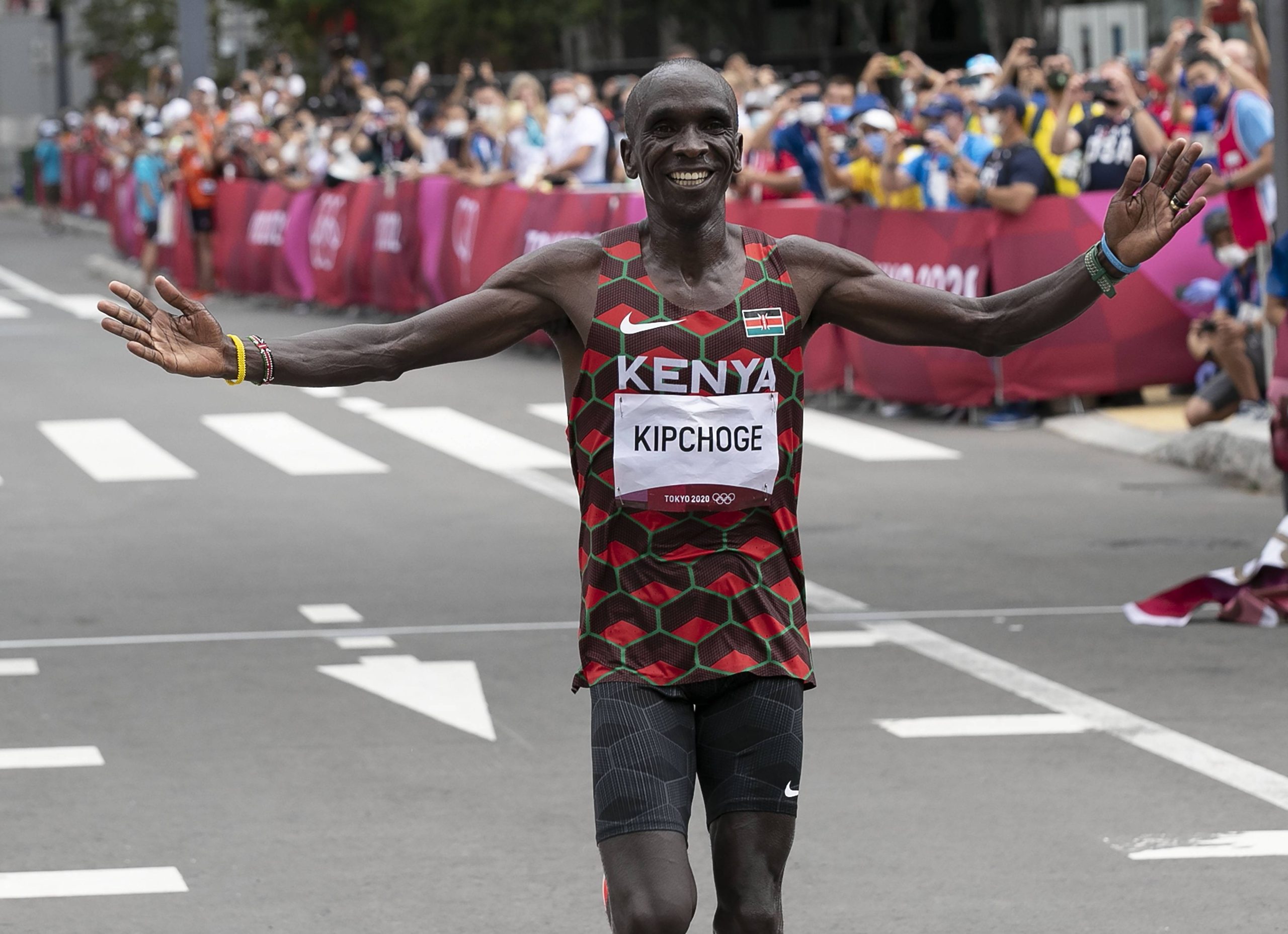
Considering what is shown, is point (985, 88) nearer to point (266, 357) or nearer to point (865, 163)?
point (865, 163)

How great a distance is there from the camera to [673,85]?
4250mm

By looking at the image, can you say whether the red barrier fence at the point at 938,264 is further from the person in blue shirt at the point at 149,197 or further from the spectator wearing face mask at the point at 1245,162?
the person in blue shirt at the point at 149,197

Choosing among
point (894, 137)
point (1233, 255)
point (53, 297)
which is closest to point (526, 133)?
point (894, 137)

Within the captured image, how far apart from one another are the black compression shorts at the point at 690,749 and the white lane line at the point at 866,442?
10221 millimetres

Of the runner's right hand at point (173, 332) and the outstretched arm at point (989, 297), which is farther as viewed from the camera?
the outstretched arm at point (989, 297)

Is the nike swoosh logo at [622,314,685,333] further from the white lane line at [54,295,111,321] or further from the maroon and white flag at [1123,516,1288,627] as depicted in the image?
the white lane line at [54,295,111,321]

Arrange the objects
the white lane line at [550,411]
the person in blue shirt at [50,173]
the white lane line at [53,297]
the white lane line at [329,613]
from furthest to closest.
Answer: the person in blue shirt at [50,173], the white lane line at [53,297], the white lane line at [550,411], the white lane line at [329,613]

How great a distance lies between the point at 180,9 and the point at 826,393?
1934 centimetres

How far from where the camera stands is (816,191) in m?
18.3

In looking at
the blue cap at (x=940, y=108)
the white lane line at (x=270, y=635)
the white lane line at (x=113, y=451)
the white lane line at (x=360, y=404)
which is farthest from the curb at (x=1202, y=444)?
the white lane line at (x=113, y=451)

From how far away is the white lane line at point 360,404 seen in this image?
1753 cm

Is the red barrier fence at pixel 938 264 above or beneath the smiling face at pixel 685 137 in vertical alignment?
beneath

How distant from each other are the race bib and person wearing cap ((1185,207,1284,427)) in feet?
30.4

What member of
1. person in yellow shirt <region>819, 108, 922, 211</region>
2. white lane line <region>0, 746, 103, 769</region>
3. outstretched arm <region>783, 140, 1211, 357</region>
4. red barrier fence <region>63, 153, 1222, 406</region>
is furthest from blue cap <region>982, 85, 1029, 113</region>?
outstretched arm <region>783, 140, 1211, 357</region>
